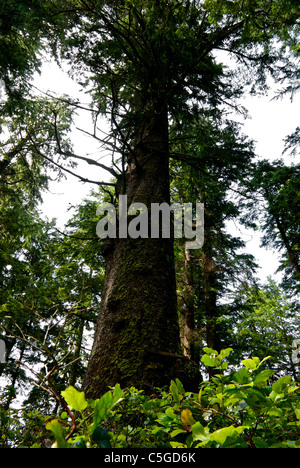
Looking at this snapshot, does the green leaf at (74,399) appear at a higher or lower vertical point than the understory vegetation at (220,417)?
higher

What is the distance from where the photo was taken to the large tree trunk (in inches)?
73.1

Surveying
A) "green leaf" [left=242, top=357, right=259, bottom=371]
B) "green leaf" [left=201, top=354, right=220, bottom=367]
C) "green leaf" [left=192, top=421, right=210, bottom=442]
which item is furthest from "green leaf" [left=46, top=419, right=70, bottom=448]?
"green leaf" [left=242, top=357, right=259, bottom=371]

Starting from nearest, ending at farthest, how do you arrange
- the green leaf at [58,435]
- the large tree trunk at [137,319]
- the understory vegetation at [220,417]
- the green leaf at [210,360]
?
the green leaf at [58,435] < the understory vegetation at [220,417] < the green leaf at [210,360] < the large tree trunk at [137,319]

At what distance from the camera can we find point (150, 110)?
4383mm

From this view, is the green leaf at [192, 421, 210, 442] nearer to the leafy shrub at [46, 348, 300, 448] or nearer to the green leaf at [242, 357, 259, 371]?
the leafy shrub at [46, 348, 300, 448]

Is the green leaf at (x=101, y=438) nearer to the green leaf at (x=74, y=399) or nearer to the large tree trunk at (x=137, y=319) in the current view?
the green leaf at (x=74, y=399)

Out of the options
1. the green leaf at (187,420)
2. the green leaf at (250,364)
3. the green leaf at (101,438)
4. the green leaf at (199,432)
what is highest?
the green leaf at (250,364)

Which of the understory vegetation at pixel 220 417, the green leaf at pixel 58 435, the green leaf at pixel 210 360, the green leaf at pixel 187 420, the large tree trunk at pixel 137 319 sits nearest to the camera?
the green leaf at pixel 58 435

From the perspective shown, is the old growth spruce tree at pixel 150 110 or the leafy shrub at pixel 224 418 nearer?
the leafy shrub at pixel 224 418

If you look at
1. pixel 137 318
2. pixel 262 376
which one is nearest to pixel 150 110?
pixel 137 318

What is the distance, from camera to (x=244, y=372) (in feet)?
2.83

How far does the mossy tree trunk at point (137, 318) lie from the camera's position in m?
1.86

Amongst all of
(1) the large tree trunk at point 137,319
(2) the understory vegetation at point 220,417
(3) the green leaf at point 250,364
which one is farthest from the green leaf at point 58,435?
(1) the large tree trunk at point 137,319

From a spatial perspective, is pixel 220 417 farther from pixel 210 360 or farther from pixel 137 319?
pixel 137 319
